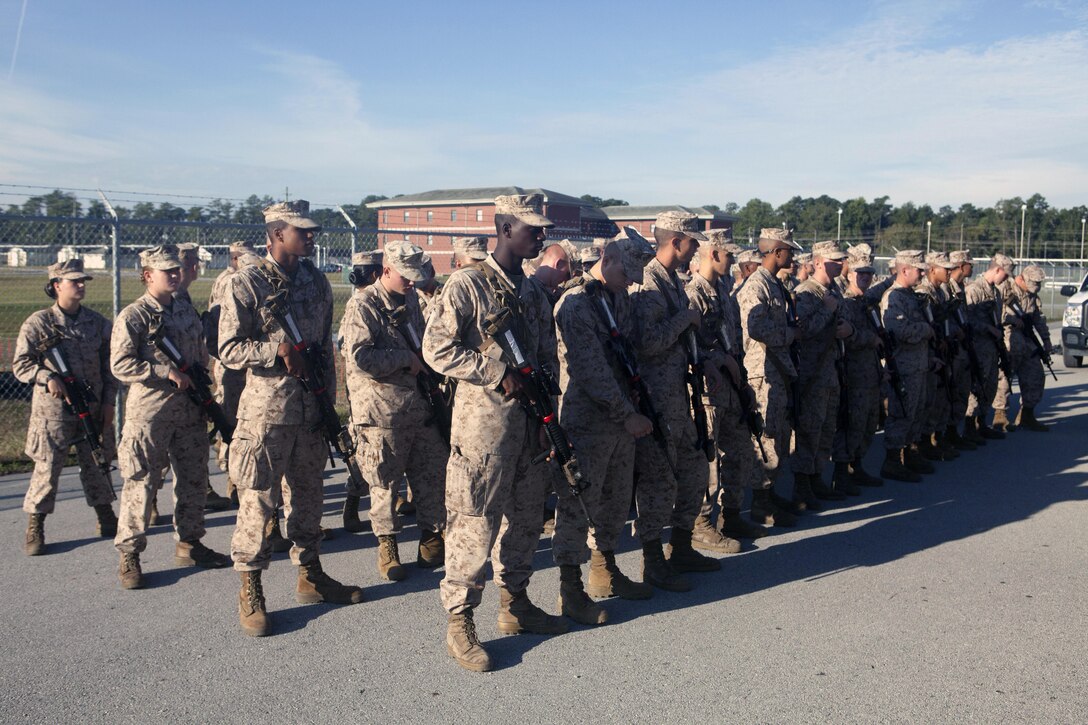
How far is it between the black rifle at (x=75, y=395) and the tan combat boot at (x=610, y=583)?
3378 mm

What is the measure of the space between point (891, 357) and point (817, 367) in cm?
134

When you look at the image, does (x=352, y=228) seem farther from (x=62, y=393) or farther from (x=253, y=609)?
(x=253, y=609)

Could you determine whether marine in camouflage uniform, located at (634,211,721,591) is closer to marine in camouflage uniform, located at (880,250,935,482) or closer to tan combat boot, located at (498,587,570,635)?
tan combat boot, located at (498,587,570,635)

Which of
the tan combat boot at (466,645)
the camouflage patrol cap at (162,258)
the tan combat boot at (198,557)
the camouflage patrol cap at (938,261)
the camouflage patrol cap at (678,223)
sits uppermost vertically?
the camouflage patrol cap at (678,223)

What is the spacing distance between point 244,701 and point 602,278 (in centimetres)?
266

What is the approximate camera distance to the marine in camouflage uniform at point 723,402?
5707 millimetres

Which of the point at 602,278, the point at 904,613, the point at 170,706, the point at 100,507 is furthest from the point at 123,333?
the point at 904,613

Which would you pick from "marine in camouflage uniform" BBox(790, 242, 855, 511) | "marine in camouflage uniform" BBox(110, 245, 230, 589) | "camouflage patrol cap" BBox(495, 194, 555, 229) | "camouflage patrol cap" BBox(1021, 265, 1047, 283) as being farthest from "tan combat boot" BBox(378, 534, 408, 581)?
"camouflage patrol cap" BBox(1021, 265, 1047, 283)

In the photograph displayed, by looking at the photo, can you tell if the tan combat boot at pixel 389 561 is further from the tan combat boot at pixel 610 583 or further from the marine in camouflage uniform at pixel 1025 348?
the marine in camouflage uniform at pixel 1025 348

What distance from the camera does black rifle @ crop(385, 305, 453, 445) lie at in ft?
18.1

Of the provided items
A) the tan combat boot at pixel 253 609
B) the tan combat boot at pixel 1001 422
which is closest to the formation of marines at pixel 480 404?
the tan combat boot at pixel 253 609

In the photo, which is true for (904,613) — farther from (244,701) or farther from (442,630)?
(244,701)

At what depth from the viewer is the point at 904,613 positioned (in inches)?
180

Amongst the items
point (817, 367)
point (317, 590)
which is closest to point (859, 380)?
point (817, 367)
